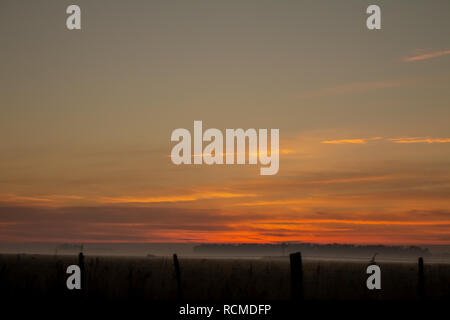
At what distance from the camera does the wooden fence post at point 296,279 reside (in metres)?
16.8

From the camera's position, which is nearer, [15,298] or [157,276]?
[15,298]

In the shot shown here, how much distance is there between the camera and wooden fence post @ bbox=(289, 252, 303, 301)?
16.8 metres

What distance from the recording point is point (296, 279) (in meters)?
17.0
